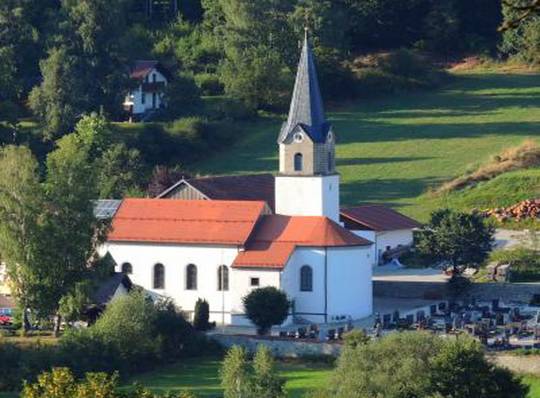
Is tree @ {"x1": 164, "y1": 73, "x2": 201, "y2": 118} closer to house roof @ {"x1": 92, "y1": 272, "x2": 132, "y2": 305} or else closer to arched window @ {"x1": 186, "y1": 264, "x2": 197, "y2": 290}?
arched window @ {"x1": 186, "y1": 264, "x2": 197, "y2": 290}

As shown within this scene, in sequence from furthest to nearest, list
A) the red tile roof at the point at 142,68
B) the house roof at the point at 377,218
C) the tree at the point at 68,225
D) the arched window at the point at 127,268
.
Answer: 1. the red tile roof at the point at 142,68
2. the house roof at the point at 377,218
3. the arched window at the point at 127,268
4. the tree at the point at 68,225

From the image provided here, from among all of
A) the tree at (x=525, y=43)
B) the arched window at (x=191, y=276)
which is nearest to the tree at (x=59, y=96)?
the tree at (x=525, y=43)

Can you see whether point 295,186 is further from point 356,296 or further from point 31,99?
point 31,99

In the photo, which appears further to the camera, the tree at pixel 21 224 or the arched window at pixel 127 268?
the arched window at pixel 127 268

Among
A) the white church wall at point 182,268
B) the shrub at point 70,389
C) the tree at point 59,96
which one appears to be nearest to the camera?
the shrub at point 70,389

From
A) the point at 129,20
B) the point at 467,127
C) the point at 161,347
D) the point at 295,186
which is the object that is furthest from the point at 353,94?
the point at 161,347

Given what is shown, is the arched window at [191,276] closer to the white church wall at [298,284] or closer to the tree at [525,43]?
the white church wall at [298,284]

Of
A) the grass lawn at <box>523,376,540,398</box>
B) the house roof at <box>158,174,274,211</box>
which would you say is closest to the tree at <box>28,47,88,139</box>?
the house roof at <box>158,174,274,211</box>
